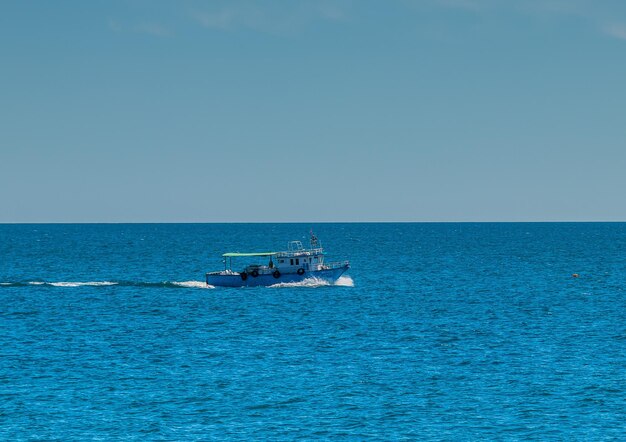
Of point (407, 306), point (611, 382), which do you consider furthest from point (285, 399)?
point (407, 306)

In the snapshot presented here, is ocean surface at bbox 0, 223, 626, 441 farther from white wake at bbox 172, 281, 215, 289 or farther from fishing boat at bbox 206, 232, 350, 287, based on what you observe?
white wake at bbox 172, 281, 215, 289

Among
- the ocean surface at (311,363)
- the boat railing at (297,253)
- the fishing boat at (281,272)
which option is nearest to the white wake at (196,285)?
the fishing boat at (281,272)

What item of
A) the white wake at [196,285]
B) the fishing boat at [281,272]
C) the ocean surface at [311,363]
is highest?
the fishing boat at [281,272]

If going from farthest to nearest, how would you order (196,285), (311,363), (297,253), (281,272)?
(196,285) → (297,253) → (281,272) → (311,363)

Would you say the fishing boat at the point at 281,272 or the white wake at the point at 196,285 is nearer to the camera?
the fishing boat at the point at 281,272

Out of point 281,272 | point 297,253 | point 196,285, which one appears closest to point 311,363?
point 281,272

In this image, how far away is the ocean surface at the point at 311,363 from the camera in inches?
1601

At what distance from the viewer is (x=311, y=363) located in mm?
54469

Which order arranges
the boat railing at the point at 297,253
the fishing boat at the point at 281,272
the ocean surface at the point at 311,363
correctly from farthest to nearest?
the fishing boat at the point at 281,272 < the boat railing at the point at 297,253 < the ocean surface at the point at 311,363

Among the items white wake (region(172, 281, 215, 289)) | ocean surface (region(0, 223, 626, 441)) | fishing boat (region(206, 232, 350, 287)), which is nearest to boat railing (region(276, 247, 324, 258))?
fishing boat (region(206, 232, 350, 287))

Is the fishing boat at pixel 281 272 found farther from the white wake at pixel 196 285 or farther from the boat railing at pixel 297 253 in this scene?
the white wake at pixel 196 285

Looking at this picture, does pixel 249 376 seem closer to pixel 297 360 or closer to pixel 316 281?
pixel 297 360

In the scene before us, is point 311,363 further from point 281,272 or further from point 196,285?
point 196,285

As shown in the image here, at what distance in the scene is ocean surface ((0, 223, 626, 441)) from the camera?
40656 mm
